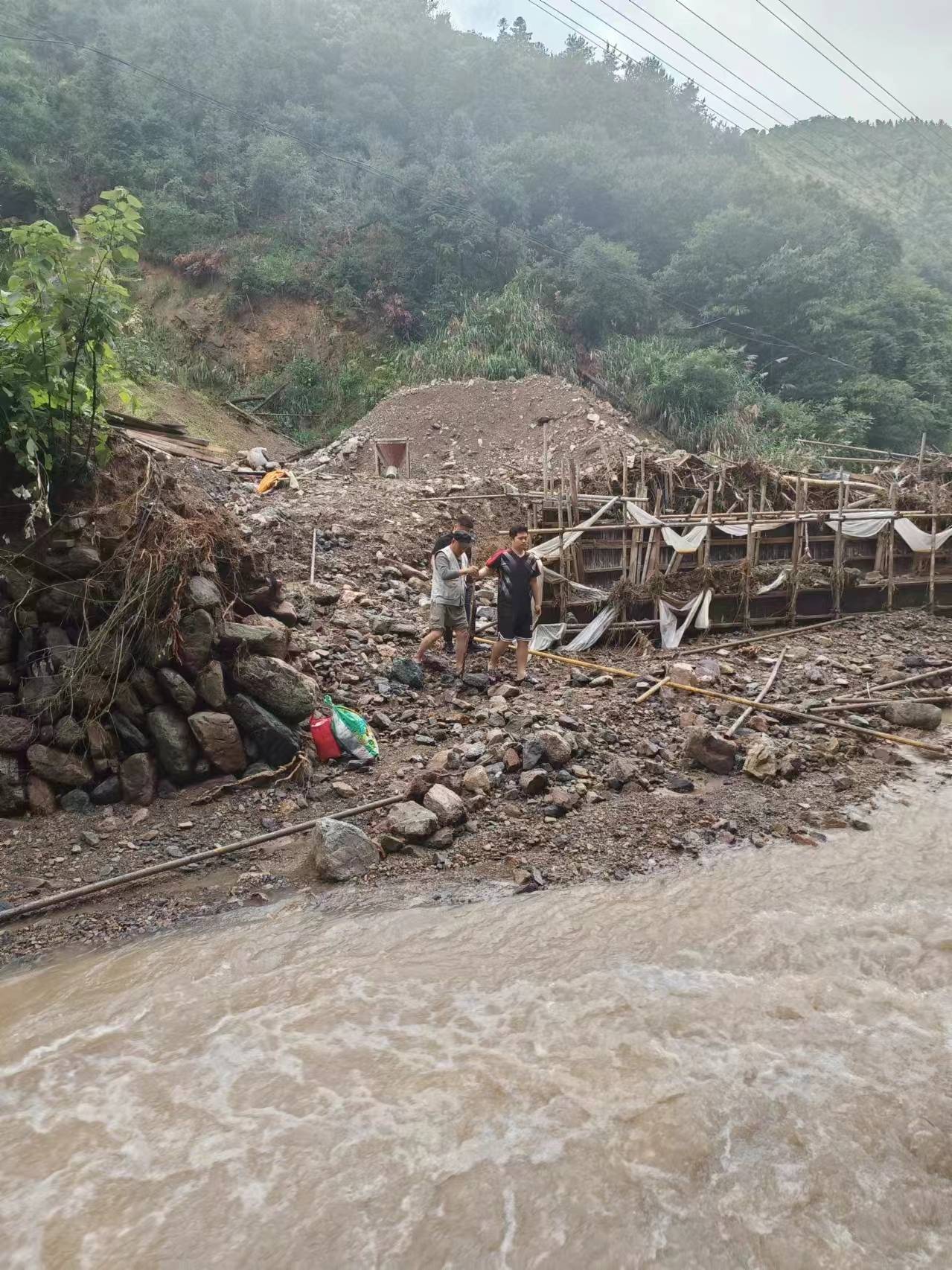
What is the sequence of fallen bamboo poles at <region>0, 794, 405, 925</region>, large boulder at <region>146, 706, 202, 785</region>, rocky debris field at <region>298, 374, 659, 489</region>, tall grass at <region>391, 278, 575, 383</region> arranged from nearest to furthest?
fallen bamboo poles at <region>0, 794, 405, 925</region>, large boulder at <region>146, 706, 202, 785</region>, rocky debris field at <region>298, 374, 659, 489</region>, tall grass at <region>391, 278, 575, 383</region>

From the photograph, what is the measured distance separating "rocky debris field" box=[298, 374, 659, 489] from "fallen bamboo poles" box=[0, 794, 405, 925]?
976 cm

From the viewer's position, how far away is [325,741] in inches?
186

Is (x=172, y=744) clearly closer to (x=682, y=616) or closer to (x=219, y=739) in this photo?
(x=219, y=739)

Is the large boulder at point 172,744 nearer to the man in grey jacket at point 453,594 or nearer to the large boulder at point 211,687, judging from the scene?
the large boulder at point 211,687

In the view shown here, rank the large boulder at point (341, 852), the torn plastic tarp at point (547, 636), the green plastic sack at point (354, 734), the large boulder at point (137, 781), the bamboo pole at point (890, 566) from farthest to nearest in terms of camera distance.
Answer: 1. the bamboo pole at point (890, 566)
2. the torn plastic tarp at point (547, 636)
3. the green plastic sack at point (354, 734)
4. the large boulder at point (137, 781)
5. the large boulder at point (341, 852)

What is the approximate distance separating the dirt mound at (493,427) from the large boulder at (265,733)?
31.3 ft

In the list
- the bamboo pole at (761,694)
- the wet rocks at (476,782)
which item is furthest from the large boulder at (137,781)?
the bamboo pole at (761,694)

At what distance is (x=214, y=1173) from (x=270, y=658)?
294cm

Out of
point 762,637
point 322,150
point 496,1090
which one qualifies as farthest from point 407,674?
point 322,150

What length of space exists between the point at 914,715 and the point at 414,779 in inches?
159

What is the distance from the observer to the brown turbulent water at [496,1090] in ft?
7.18

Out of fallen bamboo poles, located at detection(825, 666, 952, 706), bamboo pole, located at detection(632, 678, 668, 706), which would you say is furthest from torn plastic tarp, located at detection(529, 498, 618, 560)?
fallen bamboo poles, located at detection(825, 666, 952, 706)

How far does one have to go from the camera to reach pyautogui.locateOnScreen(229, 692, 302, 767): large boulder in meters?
4.53

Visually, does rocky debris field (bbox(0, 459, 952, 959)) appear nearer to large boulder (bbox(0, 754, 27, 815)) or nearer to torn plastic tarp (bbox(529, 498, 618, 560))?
large boulder (bbox(0, 754, 27, 815))
